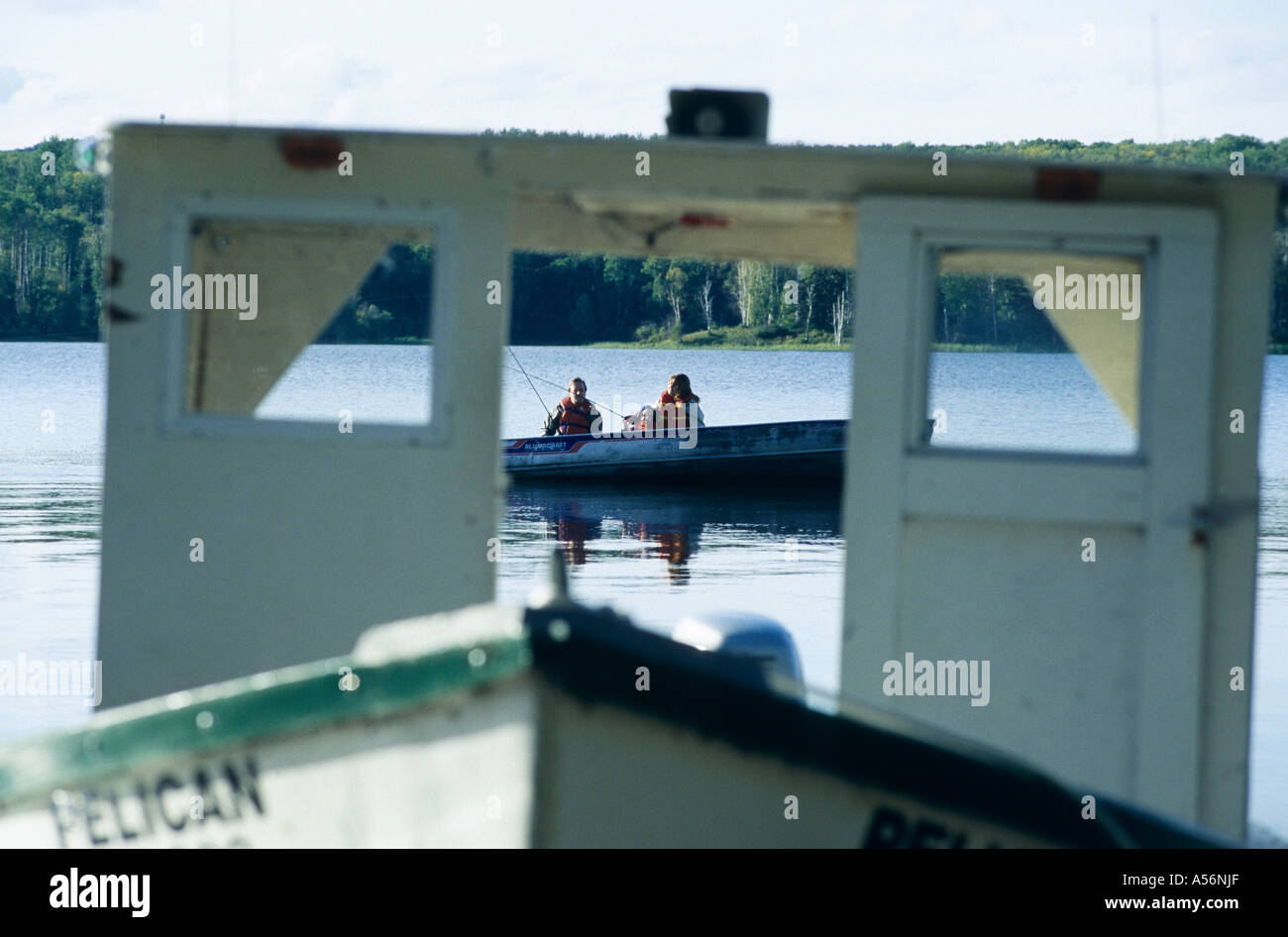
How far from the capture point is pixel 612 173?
14.9ft

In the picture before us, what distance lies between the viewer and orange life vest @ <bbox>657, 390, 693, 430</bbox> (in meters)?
21.1

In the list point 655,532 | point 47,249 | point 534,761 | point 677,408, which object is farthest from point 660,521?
point 47,249

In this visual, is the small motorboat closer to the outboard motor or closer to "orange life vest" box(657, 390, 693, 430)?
"orange life vest" box(657, 390, 693, 430)

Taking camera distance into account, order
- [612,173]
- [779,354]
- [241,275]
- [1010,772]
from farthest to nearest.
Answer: [779,354]
[241,275]
[612,173]
[1010,772]

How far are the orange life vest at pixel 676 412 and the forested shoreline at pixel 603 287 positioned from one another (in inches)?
46.7

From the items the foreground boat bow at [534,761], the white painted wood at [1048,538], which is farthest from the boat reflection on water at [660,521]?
the foreground boat bow at [534,761]

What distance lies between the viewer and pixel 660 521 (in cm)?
1942

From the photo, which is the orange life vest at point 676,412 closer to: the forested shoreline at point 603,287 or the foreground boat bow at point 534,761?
the forested shoreline at point 603,287

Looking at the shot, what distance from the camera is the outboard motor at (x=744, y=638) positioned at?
222 inches

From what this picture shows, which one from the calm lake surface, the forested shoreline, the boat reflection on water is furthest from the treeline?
the boat reflection on water

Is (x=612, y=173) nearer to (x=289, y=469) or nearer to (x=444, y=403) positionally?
(x=444, y=403)

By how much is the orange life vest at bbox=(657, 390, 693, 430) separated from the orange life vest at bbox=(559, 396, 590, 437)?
1060 millimetres
